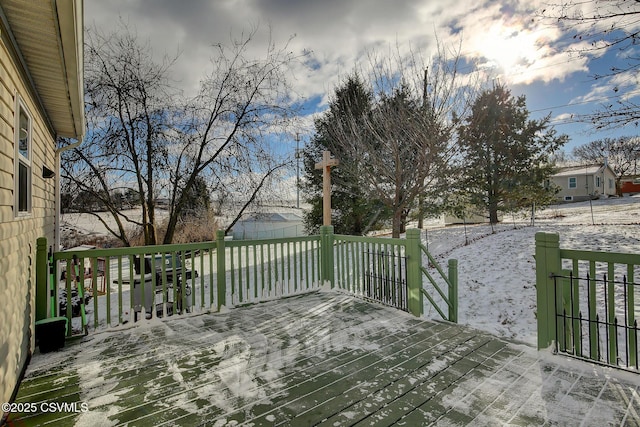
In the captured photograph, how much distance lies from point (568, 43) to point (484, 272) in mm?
4850

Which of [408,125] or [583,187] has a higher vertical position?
[408,125]

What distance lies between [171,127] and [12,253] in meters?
5.65

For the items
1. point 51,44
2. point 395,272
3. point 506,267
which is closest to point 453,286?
point 395,272

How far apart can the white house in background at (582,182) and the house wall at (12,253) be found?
31.1 meters

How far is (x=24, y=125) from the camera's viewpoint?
2844 mm

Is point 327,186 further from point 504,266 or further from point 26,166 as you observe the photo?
point 504,266

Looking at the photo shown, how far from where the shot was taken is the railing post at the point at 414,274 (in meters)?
3.72

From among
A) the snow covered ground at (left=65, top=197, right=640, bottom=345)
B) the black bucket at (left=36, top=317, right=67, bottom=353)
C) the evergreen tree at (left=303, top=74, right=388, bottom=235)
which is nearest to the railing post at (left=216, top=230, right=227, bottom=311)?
the black bucket at (left=36, top=317, right=67, bottom=353)

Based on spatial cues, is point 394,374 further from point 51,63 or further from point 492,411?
point 51,63

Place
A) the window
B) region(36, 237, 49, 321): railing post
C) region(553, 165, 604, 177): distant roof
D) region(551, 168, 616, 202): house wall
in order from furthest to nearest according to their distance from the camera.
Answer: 1. region(553, 165, 604, 177): distant roof
2. region(551, 168, 616, 202): house wall
3. region(36, 237, 49, 321): railing post
4. the window

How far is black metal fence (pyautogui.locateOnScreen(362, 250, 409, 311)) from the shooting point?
404 centimetres

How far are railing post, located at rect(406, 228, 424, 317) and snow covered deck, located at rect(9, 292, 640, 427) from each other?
340mm

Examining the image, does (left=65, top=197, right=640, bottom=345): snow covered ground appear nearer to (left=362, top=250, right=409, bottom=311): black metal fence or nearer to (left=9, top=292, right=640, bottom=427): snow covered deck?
(left=362, top=250, right=409, bottom=311): black metal fence

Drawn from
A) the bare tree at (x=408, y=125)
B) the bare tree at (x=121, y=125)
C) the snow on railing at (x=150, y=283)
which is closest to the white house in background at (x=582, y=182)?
the bare tree at (x=408, y=125)
